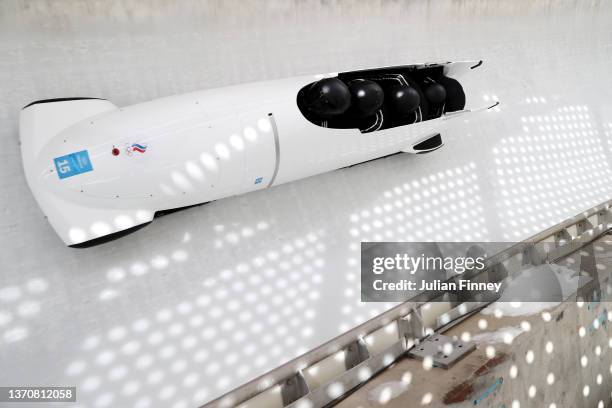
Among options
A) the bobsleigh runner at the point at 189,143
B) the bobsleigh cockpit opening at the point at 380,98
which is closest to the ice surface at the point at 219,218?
the bobsleigh runner at the point at 189,143

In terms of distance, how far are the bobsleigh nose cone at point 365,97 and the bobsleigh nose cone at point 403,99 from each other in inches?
8.4

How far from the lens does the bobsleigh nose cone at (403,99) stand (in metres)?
3.19

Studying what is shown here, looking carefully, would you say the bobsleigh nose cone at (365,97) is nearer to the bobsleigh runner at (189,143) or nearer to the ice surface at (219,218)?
the bobsleigh runner at (189,143)

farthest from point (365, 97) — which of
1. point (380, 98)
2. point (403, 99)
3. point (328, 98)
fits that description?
point (403, 99)

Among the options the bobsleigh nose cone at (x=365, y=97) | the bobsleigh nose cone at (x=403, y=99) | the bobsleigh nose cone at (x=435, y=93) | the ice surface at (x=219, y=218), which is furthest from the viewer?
the bobsleigh nose cone at (x=435, y=93)

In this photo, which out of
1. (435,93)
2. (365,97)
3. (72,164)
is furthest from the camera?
(435,93)

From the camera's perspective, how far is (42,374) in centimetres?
241

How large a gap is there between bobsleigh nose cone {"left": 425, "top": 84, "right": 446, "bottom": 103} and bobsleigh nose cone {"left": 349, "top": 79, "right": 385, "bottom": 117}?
62 centimetres

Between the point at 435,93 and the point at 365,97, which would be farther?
the point at 435,93

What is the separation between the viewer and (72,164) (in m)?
2.38

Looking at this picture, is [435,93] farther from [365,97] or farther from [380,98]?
[365,97]

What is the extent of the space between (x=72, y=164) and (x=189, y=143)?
553 mm

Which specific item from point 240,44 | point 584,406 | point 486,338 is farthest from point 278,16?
point 584,406

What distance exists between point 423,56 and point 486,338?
241 centimetres
